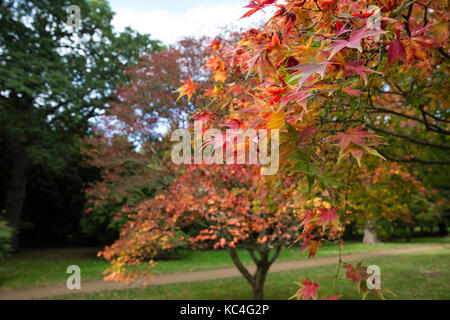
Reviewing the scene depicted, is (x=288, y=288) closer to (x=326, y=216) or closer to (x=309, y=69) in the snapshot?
(x=326, y=216)

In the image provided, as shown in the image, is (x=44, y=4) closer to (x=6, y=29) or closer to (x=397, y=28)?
(x=6, y=29)

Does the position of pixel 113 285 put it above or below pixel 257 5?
below

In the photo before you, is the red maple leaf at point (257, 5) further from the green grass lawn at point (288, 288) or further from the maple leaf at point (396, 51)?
the green grass lawn at point (288, 288)

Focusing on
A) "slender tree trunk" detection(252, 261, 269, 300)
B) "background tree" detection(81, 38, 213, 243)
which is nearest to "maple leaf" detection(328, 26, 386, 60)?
"background tree" detection(81, 38, 213, 243)

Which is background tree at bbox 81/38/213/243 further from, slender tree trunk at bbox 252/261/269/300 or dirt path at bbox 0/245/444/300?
dirt path at bbox 0/245/444/300

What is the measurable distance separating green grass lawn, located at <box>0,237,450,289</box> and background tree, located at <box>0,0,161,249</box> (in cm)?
304

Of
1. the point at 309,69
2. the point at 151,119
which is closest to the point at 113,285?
the point at 151,119

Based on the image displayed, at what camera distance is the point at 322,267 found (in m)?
12.8

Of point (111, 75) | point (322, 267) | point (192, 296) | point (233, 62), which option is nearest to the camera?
point (233, 62)

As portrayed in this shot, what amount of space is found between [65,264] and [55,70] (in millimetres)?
8892

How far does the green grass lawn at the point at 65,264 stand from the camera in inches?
440

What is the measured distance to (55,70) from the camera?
533 inches

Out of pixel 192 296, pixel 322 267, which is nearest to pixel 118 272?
pixel 192 296
